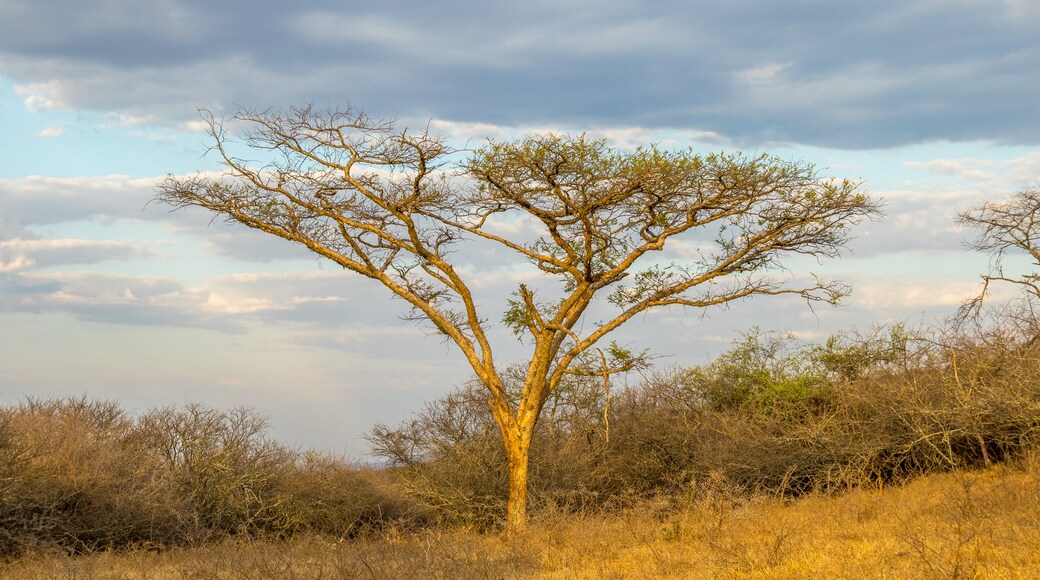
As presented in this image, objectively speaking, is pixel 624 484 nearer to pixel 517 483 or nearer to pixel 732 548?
pixel 517 483

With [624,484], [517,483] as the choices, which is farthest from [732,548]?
[624,484]

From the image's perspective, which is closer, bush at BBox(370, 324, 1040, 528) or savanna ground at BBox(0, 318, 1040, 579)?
savanna ground at BBox(0, 318, 1040, 579)

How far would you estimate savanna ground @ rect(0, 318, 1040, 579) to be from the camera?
12195mm

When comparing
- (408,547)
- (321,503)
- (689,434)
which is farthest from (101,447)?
(689,434)

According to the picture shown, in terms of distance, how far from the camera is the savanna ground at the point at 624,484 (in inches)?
480

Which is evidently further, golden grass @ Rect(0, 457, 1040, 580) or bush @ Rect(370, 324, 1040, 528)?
bush @ Rect(370, 324, 1040, 528)

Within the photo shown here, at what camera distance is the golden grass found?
428 inches

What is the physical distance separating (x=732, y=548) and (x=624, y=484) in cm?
1020

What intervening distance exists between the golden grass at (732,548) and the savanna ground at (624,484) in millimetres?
60

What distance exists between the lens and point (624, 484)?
22.5 metres

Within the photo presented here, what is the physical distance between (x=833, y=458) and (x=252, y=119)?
14.8m

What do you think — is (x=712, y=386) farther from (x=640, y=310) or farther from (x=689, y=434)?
(x=640, y=310)

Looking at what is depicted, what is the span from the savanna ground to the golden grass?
0.20ft

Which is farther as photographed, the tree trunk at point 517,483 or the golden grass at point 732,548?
the tree trunk at point 517,483
